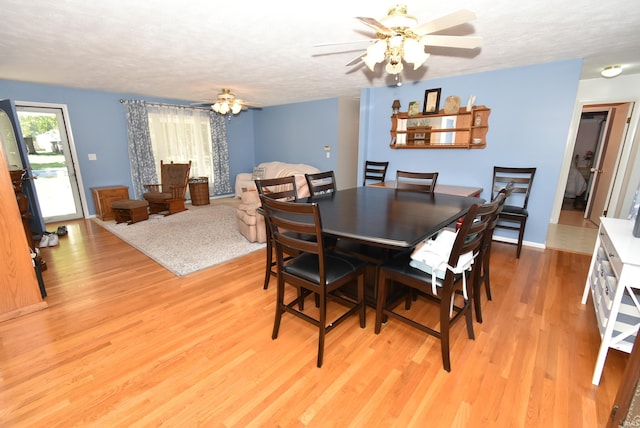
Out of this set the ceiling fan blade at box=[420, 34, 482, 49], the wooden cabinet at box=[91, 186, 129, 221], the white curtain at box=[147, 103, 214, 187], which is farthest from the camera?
the white curtain at box=[147, 103, 214, 187]

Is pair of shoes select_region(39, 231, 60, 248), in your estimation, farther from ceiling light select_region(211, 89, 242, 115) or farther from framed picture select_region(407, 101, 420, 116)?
framed picture select_region(407, 101, 420, 116)

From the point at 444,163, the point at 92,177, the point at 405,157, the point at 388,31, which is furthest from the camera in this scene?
the point at 92,177

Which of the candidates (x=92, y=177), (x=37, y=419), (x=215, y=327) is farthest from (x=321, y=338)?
(x=92, y=177)

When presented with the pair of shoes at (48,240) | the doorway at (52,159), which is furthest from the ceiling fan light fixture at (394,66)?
the doorway at (52,159)

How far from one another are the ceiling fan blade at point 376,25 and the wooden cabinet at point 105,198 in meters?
5.33

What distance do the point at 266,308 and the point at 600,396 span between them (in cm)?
213

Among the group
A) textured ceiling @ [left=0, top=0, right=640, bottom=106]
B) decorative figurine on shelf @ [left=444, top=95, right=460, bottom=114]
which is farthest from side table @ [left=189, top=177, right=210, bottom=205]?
decorative figurine on shelf @ [left=444, top=95, right=460, bottom=114]

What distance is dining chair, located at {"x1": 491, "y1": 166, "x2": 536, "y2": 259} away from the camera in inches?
130

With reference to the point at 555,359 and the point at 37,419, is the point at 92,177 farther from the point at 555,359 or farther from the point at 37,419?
the point at 555,359

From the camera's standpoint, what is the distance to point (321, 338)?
5.43ft

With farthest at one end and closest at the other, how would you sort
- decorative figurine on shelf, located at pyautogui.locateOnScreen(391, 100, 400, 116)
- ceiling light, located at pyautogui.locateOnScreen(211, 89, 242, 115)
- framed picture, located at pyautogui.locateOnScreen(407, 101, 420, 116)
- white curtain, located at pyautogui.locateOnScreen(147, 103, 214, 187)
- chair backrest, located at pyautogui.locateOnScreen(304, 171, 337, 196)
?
1. white curtain, located at pyautogui.locateOnScreen(147, 103, 214, 187)
2. ceiling light, located at pyautogui.locateOnScreen(211, 89, 242, 115)
3. decorative figurine on shelf, located at pyautogui.locateOnScreen(391, 100, 400, 116)
4. framed picture, located at pyautogui.locateOnScreen(407, 101, 420, 116)
5. chair backrest, located at pyautogui.locateOnScreen(304, 171, 337, 196)

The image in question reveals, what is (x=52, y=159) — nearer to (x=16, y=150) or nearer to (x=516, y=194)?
(x=16, y=150)

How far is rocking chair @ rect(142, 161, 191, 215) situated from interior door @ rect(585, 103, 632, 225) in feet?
23.3

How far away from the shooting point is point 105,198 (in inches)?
196
